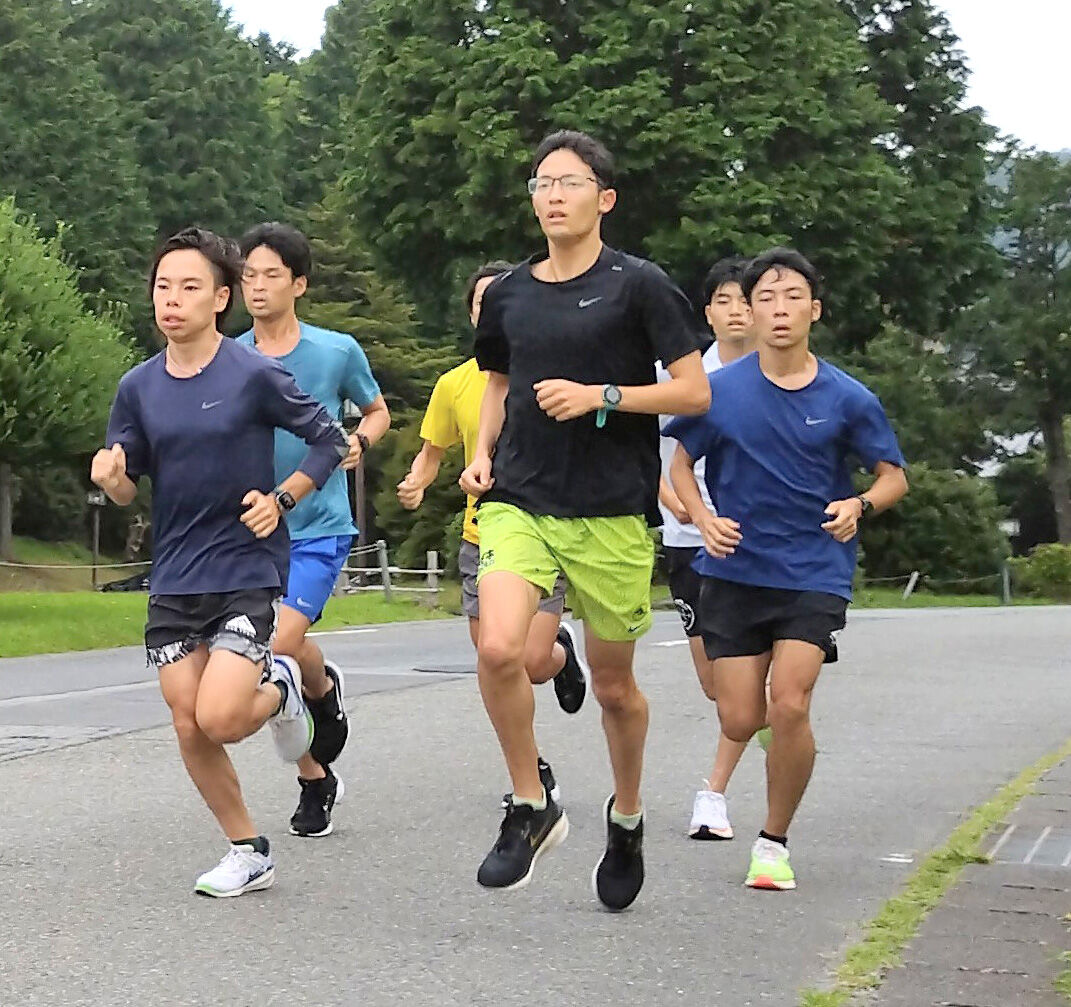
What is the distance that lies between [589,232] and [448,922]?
192cm

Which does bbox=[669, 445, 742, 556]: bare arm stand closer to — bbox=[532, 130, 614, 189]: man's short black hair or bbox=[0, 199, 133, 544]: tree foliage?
bbox=[532, 130, 614, 189]: man's short black hair

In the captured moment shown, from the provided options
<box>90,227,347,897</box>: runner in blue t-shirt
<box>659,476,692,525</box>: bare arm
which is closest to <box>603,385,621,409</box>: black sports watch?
<box>90,227,347,897</box>: runner in blue t-shirt

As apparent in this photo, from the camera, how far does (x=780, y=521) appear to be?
20.2 feet

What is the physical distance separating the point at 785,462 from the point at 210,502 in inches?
67.2

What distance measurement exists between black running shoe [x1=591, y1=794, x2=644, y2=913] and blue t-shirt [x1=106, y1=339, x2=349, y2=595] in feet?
3.99

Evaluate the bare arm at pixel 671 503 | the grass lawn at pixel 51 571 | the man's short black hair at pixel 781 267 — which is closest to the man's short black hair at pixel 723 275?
the bare arm at pixel 671 503

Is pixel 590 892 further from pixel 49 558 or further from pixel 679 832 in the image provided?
pixel 49 558

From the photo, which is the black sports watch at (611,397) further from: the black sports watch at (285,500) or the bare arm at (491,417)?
the black sports watch at (285,500)

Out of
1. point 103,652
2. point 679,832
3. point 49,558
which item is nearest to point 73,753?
point 679,832

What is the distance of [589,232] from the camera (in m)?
5.71

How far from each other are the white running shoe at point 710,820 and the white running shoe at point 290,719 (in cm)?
145

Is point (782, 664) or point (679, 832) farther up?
point (782, 664)

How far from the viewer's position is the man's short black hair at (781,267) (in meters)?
6.36

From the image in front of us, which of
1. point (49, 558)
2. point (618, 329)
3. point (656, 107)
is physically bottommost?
point (49, 558)
